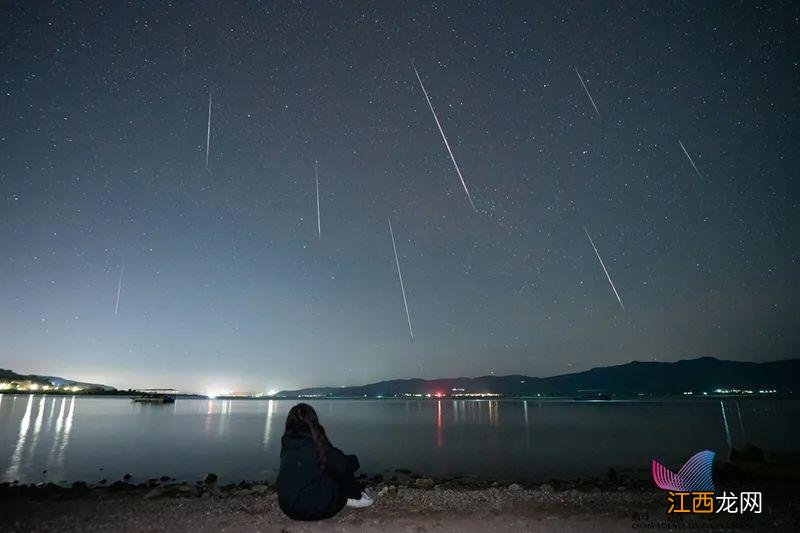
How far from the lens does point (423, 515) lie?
392 inches

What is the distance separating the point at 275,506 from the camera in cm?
1073

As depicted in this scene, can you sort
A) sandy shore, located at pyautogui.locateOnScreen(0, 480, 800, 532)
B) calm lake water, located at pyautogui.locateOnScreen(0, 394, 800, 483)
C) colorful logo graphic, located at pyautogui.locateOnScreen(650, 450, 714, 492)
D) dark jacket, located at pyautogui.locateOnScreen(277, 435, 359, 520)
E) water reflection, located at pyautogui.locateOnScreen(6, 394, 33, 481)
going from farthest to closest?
calm lake water, located at pyautogui.locateOnScreen(0, 394, 800, 483) < water reflection, located at pyautogui.locateOnScreen(6, 394, 33, 481) < colorful logo graphic, located at pyautogui.locateOnScreen(650, 450, 714, 492) < sandy shore, located at pyautogui.locateOnScreen(0, 480, 800, 532) < dark jacket, located at pyautogui.locateOnScreen(277, 435, 359, 520)

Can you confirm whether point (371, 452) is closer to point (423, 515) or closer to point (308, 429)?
point (423, 515)

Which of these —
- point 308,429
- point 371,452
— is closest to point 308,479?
point 308,429

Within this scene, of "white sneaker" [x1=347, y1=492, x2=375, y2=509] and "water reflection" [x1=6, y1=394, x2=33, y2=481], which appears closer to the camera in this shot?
"white sneaker" [x1=347, y1=492, x2=375, y2=509]

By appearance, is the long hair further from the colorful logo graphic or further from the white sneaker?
the colorful logo graphic

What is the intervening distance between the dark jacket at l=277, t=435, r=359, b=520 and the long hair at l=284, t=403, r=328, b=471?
0.22 ft

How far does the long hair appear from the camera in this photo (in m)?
7.46

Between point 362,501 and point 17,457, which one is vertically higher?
point 362,501

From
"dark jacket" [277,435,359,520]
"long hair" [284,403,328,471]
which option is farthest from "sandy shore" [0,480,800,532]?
"long hair" [284,403,328,471]

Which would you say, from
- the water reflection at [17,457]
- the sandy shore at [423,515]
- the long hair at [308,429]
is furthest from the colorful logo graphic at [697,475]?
the water reflection at [17,457]

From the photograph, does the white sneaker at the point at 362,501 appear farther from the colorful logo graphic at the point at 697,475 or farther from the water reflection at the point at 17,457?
the water reflection at the point at 17,457

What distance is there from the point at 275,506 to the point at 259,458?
22.7 metres

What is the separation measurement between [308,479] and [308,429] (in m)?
0.94
